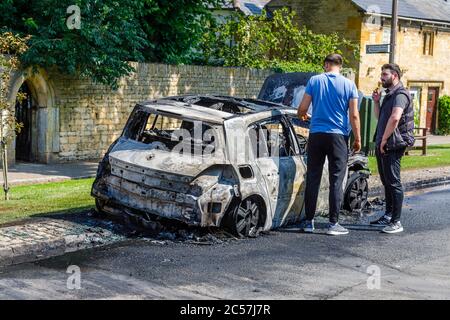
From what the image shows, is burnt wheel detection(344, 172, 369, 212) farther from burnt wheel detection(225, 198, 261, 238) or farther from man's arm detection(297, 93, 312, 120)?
burnt wheel detection(225, 198, 261, 238)

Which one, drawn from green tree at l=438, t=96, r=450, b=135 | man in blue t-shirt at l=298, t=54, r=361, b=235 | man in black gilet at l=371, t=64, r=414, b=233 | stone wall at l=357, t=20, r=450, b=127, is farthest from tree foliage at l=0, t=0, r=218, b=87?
green tree at l=438, t=96, r=450, b=135

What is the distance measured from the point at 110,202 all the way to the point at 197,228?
44.7 inches

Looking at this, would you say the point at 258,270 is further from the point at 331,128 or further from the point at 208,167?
the point at 331,128

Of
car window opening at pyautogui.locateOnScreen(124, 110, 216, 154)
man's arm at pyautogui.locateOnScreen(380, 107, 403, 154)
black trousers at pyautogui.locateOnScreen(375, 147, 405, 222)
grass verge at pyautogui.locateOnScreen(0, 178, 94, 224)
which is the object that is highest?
man's arm at pyautogui.locateOnScreen(380, 107, 403, 154)

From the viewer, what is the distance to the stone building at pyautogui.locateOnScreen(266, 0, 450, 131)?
30.1m

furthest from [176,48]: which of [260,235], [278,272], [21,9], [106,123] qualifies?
[278,272]

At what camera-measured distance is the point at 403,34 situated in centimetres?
3206

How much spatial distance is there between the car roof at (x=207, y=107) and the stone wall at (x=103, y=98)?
8807 millimetres

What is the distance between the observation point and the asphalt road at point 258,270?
20.9ft

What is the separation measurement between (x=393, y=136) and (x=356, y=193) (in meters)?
1.68

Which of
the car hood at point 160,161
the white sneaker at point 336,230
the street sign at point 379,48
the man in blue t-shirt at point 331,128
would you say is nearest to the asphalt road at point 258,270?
the white sneaker at point 336,230

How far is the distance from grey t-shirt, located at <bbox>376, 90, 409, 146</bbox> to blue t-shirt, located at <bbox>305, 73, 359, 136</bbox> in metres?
0.61

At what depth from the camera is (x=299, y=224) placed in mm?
9641

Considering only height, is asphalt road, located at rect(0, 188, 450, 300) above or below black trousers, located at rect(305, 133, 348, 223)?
below
